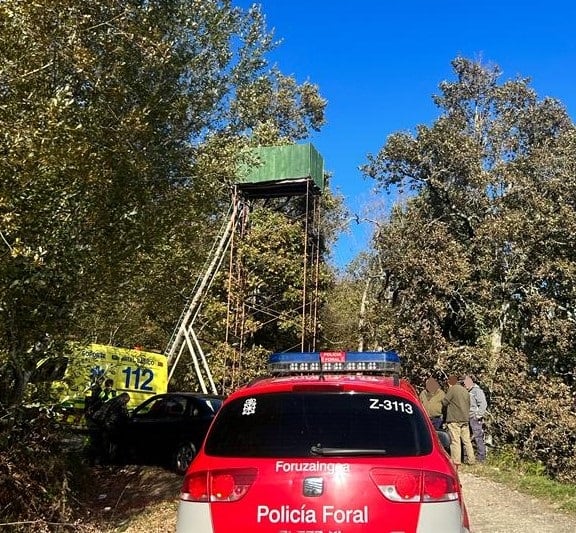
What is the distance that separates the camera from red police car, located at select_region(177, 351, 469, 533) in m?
3.80

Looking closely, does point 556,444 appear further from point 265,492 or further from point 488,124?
point 265,492

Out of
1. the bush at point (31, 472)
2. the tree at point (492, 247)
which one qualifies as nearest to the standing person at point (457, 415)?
the tree at point (492, 247)

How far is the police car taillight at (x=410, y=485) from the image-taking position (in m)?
3.80

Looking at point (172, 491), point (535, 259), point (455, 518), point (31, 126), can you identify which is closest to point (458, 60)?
point (535, 259)

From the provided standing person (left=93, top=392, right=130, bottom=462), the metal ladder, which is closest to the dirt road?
standing person (left=93, top=392, right=130, bottom=462)

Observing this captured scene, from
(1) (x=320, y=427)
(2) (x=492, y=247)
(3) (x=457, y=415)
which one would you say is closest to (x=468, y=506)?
(3) (x=457, y=415)

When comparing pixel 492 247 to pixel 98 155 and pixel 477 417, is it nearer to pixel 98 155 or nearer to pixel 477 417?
pixel 477 417

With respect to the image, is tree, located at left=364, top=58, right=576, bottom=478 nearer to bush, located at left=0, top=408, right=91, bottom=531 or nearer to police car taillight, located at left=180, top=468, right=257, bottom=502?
bush, located at left=0, top=408, right=91, bottom=531

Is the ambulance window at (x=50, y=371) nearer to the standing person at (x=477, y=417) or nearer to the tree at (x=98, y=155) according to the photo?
the tree at (x=98, y=155)

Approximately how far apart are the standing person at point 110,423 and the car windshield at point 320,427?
27.8 ft

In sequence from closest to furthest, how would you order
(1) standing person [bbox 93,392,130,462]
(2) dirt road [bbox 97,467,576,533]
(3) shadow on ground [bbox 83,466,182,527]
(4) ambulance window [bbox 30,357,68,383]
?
(4) ambulance window [bbox 30,357,68,383], (2) dirt road [bbox 97,467,576,533], (3) shadow on ground [bbox 83,466,182,527], (1) standing person [bbox 93,392,130,462]

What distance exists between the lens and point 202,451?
427 cm

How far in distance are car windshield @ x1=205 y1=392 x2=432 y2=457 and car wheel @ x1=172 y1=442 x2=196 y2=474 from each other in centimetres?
763

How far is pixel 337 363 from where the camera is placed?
5531mm
